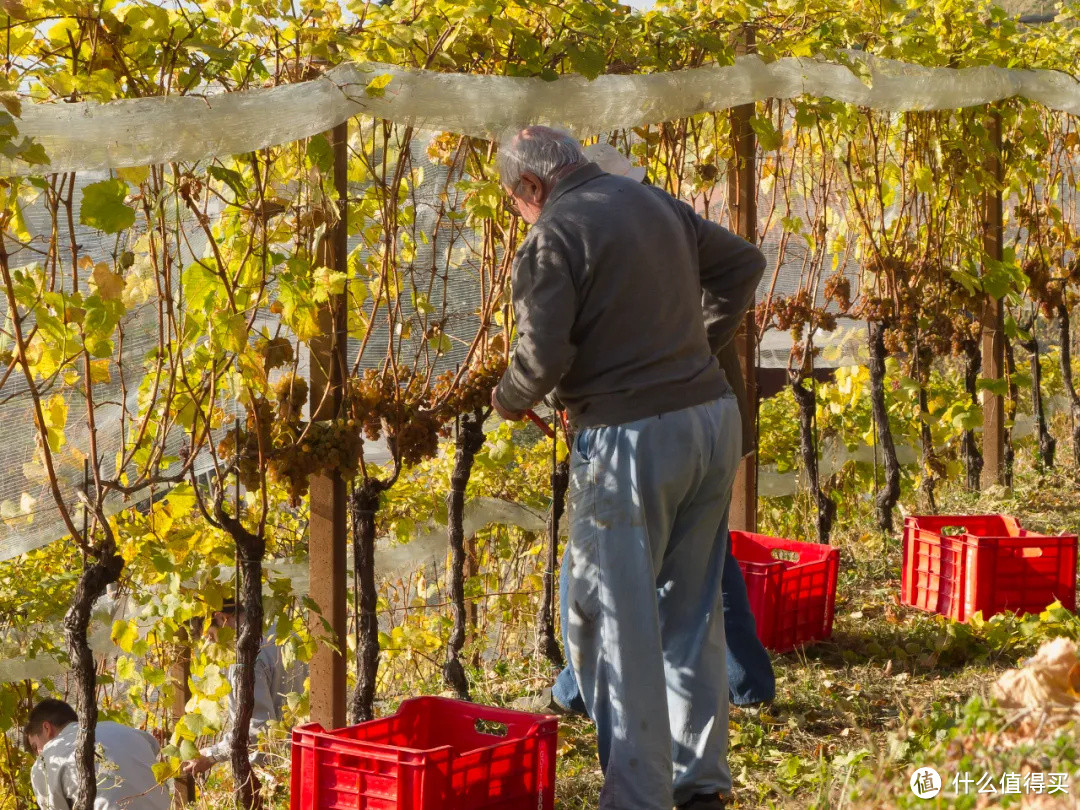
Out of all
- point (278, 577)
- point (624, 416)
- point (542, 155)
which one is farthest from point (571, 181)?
point (278, 577)

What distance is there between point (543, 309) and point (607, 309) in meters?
0.15

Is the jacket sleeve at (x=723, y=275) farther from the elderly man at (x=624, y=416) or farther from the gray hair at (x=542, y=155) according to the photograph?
the gray hair at (x=542, y=155)

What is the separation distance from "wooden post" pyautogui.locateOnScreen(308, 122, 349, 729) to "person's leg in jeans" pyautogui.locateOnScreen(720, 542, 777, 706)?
101 cm

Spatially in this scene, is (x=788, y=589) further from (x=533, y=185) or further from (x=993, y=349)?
(x=993, y=349)

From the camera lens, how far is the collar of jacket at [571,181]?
8.82 ft

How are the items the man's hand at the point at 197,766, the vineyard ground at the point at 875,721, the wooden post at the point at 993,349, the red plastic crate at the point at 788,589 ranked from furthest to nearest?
1. the wooden post at the point at 993,349
2. the red plastic crate at the point at 788,589
3. the man's hand at the point at 197,766
4. the vineyard ground at the point at 875,721

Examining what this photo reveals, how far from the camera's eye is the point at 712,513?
2.78 meters

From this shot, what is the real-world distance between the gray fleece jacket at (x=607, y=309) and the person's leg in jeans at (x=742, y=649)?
938 mm

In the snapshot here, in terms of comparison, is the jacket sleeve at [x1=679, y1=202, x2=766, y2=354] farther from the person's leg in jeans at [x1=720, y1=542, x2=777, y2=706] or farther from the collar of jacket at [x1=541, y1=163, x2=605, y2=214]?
the person's leg in jeans at [x1=720, y1=542, x2=777, y2=706]

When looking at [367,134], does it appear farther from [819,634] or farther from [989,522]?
[989,522]

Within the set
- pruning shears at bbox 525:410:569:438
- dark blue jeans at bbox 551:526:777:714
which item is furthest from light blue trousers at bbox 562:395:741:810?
dark blue jeans at bbox 551:526:777:714

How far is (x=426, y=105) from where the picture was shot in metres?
3.15

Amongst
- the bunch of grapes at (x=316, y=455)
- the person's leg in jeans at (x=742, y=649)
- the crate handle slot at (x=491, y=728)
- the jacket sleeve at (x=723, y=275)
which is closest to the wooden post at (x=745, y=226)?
the person's leg in jeans at (x=742, y=649)

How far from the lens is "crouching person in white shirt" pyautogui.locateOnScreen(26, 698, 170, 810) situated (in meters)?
3.58
